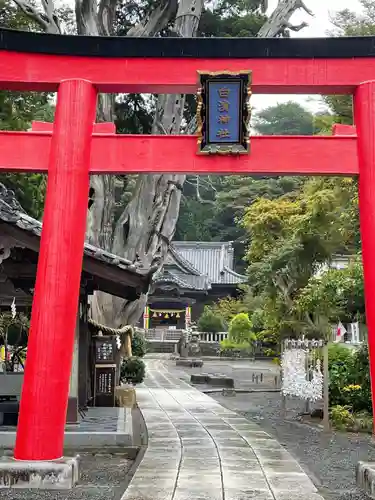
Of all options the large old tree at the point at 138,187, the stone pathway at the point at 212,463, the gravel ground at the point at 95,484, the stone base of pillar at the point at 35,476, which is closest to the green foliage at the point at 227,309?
the large old tree at the point at 138,187

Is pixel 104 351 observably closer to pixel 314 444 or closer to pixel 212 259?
pixel 314 444

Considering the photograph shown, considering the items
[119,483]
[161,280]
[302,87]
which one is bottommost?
[119,483]

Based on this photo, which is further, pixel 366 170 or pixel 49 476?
pixel 366 170

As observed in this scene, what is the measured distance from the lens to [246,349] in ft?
114

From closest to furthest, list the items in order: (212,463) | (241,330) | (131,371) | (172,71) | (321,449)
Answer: (172,71)
(212,463)
(321,449)
(131,371)
(241,330)

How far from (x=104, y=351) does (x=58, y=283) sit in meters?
6.11

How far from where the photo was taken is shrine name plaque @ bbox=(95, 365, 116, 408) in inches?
477

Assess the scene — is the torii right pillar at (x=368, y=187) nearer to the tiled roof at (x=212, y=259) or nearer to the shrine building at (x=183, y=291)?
the shrine building at (x=183, y=291)

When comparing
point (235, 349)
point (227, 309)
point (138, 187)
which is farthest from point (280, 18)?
point (227, 309)

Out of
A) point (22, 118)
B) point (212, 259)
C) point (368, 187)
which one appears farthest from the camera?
point (212, 259)

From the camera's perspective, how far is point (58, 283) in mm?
6309

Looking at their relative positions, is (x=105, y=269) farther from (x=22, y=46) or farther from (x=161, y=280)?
(x=161, y=280)

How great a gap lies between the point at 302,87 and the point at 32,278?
5.38 metres

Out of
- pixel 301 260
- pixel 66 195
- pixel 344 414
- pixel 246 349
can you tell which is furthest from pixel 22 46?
pixel 246 349
